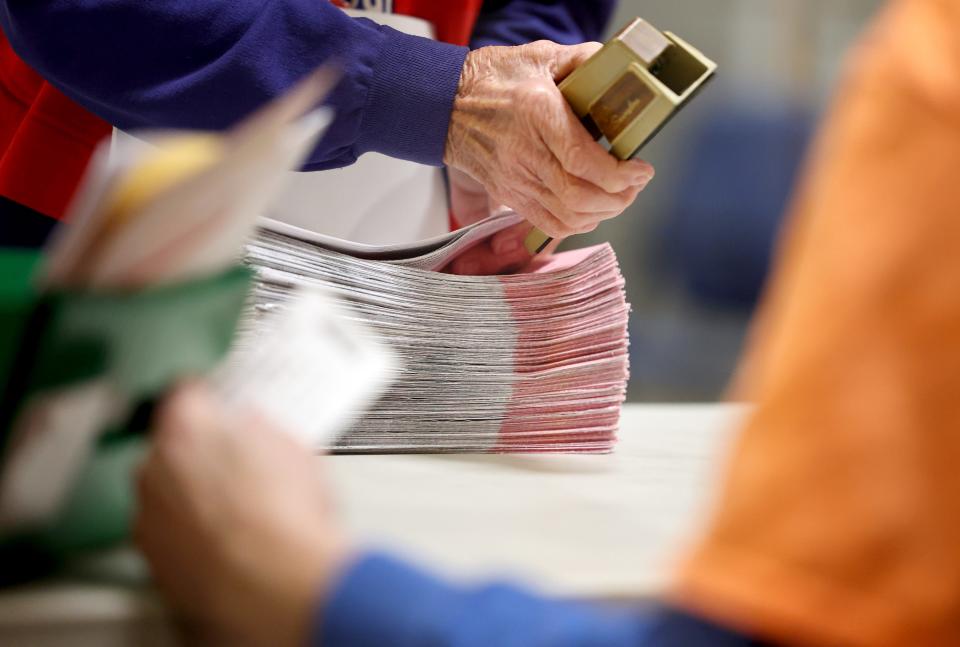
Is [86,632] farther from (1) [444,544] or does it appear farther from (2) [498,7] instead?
(2) [498,7]

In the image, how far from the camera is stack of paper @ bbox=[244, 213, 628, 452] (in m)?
0.74

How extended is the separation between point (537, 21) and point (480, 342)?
0.49 meters

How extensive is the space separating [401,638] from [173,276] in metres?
0.18

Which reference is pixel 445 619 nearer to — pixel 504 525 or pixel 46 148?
pixel 504 525

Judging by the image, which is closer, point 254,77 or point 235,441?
point 235,441

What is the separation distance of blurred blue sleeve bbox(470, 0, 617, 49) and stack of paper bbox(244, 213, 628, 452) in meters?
0.39

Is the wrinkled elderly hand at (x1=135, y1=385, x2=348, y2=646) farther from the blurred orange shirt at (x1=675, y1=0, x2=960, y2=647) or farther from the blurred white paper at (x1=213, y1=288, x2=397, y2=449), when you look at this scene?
the blurred orange shirt at (x1=675, y1=0, x2=960, y2=647)

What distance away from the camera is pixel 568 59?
833 millimetres

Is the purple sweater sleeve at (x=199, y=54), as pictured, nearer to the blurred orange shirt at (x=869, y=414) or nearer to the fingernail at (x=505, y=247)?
the fingernail at (x=505, y=247)

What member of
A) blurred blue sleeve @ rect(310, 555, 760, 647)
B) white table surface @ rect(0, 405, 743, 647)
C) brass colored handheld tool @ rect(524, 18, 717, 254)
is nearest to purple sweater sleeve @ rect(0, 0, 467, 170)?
brass colored handheld tool @ rect(524, 18, 717, 254)

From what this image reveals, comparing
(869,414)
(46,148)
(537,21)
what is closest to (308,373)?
(869,414)

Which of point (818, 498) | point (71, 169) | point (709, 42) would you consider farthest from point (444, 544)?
point (709, 42)

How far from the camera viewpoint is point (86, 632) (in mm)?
431

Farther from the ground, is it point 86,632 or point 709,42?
point 709,42
